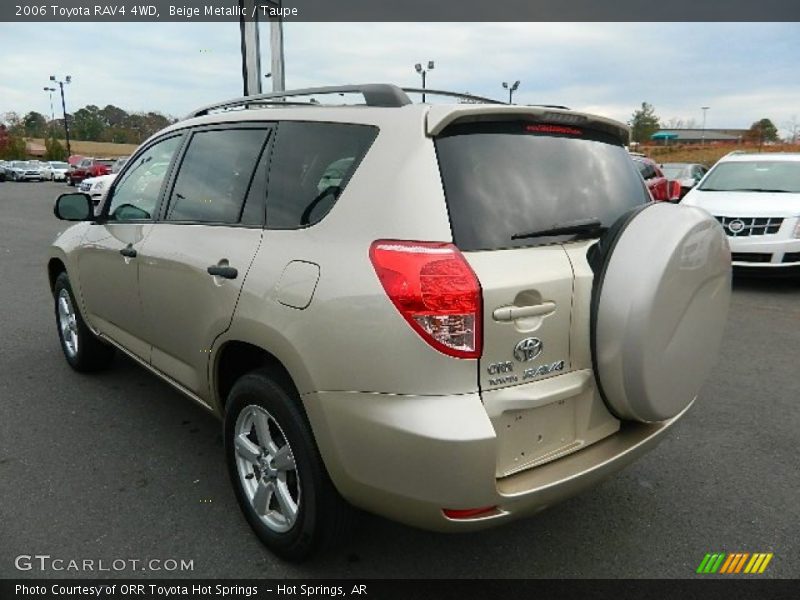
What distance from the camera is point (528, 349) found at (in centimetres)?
199

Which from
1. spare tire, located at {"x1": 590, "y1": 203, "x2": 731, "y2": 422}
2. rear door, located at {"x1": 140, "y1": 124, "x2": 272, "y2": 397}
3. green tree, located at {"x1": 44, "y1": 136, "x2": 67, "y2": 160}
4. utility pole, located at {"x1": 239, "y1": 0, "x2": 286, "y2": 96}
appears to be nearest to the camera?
spare tire, located at {"x1": 590, "y1": 203, "x2": 731, "y2": 422}

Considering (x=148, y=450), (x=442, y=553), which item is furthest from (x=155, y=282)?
(x=442, y=553)

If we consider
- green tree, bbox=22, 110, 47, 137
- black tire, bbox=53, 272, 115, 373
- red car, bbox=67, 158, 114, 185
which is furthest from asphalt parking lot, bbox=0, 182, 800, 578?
green tree, bbox=22, 110, 47, 137

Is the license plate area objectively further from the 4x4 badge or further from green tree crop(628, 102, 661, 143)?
green tree crop(628, 102, 661, 143)

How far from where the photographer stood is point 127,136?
9056cm

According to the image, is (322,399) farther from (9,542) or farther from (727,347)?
(727,347)

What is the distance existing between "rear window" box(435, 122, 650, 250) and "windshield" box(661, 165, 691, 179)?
17.8 meters

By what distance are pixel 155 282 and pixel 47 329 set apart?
3.45 metres

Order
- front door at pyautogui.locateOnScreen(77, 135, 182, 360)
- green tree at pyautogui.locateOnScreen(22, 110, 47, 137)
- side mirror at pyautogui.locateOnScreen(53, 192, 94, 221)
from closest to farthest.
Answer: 1. front door at pyautogui.locateOnScreen(77, 135, 182, 360)
2. side mirror at pyautogui.locateOnScreen(53, 192, 94, 221)
3. green tree at pyautogui.locateOnScreen(22, 110, 47, 137)

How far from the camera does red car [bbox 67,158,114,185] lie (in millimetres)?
34062

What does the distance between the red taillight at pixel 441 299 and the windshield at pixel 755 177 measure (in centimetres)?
834

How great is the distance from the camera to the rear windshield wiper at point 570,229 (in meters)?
2.13
